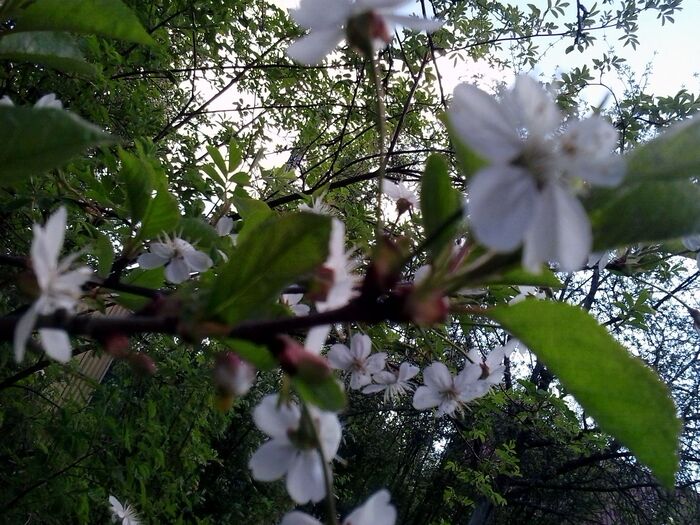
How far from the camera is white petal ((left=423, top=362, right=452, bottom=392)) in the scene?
1094 mm

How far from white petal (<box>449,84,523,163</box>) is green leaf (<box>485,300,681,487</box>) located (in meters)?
0.12

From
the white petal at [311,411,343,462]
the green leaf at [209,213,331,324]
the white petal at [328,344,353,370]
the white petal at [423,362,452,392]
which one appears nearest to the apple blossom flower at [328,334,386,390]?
the white petal at [328,344,353,370]

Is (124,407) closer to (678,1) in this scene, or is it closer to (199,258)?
(199,258)

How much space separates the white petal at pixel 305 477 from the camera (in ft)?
1.47

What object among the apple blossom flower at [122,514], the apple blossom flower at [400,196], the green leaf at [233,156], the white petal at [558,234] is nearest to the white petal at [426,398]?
the apple blossom flower at [400,196]

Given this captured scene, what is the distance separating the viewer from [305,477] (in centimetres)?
46

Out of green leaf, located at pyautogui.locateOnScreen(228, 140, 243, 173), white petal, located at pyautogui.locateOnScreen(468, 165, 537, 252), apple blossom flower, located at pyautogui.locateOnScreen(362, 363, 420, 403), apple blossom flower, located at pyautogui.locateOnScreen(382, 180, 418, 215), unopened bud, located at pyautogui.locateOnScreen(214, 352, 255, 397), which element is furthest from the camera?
green leaf, located at pyautogui.locateOnScreen(228, 140, 243, 173)

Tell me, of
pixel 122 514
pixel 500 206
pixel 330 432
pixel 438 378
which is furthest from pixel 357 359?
pixel 122 514

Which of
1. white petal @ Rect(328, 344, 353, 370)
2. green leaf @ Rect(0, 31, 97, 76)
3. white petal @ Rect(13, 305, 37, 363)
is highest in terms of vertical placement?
white petal @ Rect(328, 344, 353, 370)

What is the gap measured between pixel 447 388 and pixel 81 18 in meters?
0.80

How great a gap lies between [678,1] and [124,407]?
2.90 m

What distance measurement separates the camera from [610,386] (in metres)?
0.39

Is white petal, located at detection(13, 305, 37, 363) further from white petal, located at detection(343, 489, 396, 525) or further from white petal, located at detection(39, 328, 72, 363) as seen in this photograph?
white petal, located at detection(343, 489, 396, 525)

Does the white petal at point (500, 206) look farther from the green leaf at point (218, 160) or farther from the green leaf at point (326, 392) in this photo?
the green leaf at point (218, 160)
